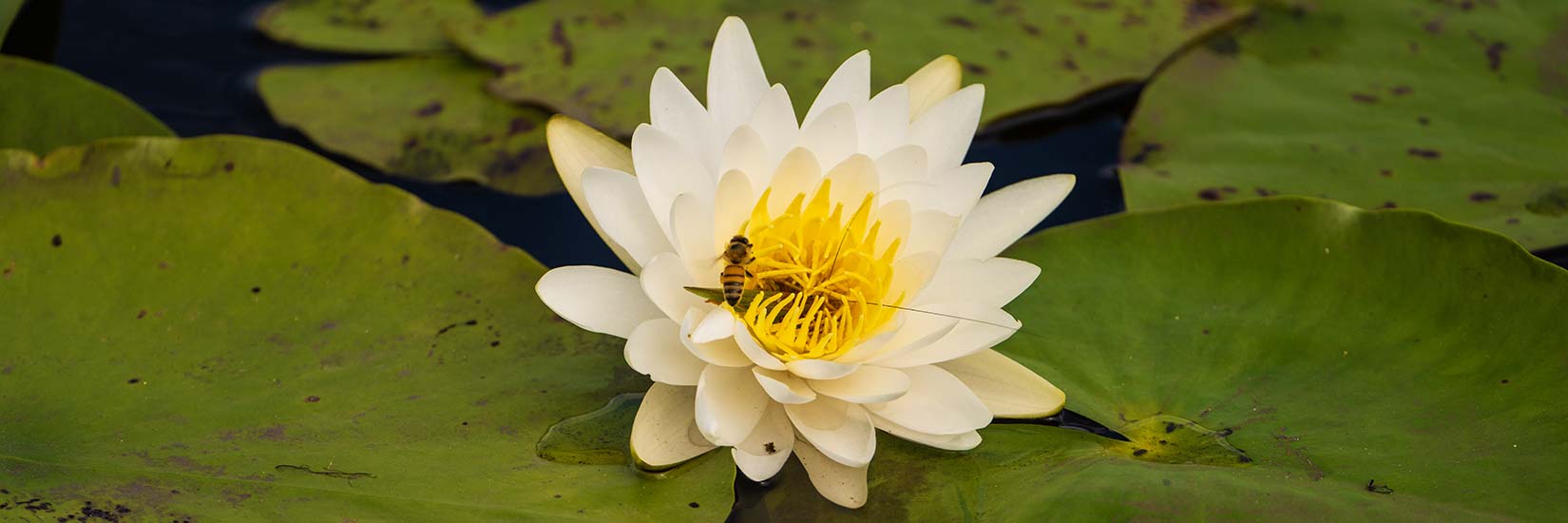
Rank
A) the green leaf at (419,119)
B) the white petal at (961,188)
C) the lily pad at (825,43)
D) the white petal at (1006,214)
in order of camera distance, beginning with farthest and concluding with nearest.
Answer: the lily pad at (825,43) → the green leaf at (419,119) → the white petal at (1006,214) → the white petal at (961,188)

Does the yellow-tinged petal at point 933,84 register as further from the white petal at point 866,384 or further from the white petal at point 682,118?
the white petal at point 866,384

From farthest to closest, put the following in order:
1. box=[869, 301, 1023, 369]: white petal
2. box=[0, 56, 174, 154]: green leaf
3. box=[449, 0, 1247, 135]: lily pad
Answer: box=[449, 0, 1247, 135]: lily pad → box=[0, 56, 174, 154]: green leaf → box=[869, 301, 1023, 369]: white petal

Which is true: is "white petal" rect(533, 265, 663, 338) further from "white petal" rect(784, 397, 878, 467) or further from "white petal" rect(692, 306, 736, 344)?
"white petal" rect(784, 397, 878, 467)

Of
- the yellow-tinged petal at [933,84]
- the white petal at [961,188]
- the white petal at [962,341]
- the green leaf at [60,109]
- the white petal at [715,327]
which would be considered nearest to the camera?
the white petal at [715,327]

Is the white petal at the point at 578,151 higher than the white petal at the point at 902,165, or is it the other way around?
the white petal at the point at 902,165

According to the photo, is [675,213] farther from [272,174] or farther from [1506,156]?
[1506,156]

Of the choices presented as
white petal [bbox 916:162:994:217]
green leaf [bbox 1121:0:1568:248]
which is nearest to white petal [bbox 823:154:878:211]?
white petal [bbox 916:162:994:217]

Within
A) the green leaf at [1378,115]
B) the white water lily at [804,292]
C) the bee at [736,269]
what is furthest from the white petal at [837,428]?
the green leaf at [1378,115]
